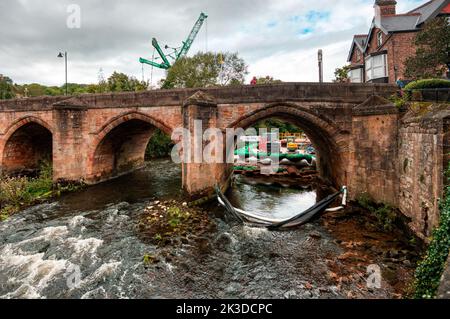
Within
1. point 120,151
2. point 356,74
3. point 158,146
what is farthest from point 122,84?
point 356,74

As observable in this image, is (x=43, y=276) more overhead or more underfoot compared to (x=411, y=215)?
more underfoot

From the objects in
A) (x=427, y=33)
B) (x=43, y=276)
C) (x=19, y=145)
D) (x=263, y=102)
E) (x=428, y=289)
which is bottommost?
(x=43, y=276)

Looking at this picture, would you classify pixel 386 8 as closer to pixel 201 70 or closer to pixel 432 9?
pixel 432 9

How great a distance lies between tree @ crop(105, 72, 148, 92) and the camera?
28875mm

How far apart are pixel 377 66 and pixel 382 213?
20661mm

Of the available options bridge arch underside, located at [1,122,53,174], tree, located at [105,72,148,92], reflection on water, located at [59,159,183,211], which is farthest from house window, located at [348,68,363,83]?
bridge arch underside, located at [1,122,53,174]

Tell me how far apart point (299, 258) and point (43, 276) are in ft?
21.6

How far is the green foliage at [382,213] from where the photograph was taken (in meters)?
8.29

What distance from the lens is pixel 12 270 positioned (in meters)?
6.32

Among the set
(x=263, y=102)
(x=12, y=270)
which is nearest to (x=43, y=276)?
(x=12, y=270)

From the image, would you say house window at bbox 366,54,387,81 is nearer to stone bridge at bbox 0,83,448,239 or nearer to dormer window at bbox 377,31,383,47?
dormer window at bbox 377,31,383,47

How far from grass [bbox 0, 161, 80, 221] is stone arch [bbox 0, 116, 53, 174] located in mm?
3621

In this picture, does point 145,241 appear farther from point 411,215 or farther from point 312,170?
point 312,170
